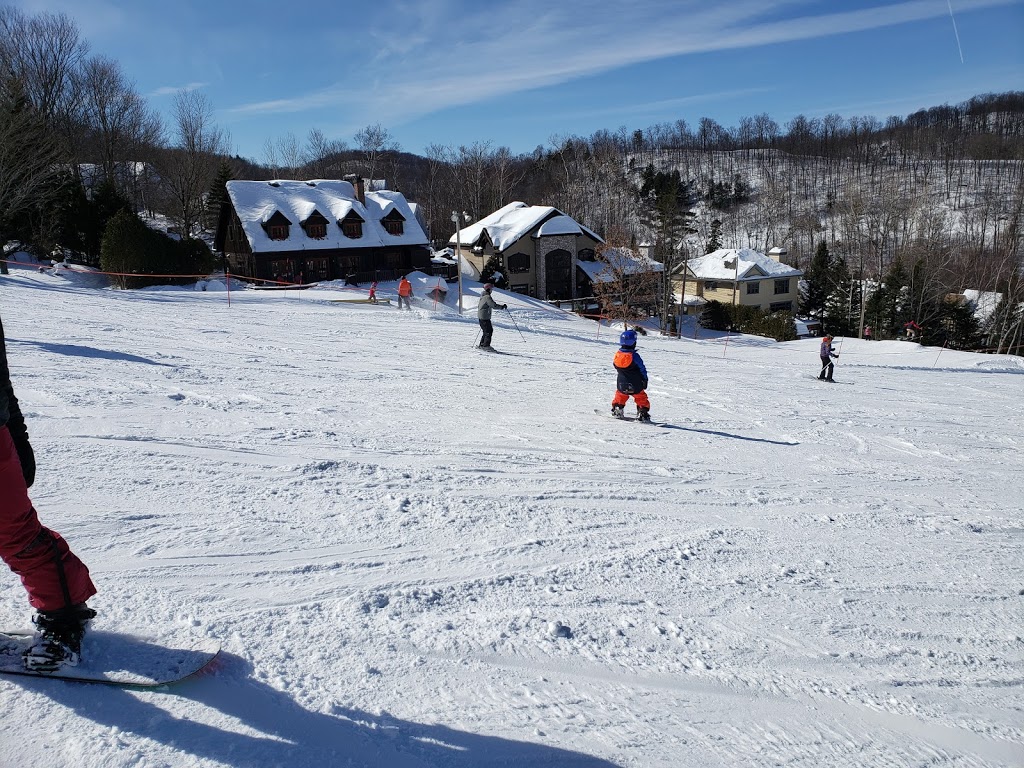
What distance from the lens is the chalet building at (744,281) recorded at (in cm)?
4994

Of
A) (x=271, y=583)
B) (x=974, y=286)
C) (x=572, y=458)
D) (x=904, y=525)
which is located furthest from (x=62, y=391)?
(x=974, y=286)

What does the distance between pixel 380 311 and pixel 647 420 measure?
14.3m

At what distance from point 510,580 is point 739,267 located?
50434mm

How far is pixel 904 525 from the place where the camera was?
5703mm

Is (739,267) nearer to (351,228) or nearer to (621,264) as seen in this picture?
(621,264)

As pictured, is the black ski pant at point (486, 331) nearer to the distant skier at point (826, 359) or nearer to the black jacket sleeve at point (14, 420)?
the distant skier at point (826, 359)

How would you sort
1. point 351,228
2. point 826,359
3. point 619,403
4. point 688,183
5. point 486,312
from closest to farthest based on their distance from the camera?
1. point 619,403
2. point 486,312
3. point 826,359
4. point 351,228
5. point 688,183

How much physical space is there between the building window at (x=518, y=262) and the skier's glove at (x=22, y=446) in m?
42.5

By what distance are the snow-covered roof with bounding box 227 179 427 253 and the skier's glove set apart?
118 feet

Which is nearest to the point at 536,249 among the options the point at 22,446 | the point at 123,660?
the point at 22,446

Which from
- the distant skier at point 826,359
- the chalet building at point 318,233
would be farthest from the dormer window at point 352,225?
the distant skier at point 826,359

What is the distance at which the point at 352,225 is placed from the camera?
38438 mm

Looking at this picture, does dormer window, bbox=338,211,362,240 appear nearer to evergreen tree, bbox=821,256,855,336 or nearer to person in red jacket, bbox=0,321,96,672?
evergreen tree, bbox=821,256,855,336

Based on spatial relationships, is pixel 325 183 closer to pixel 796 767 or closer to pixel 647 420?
pixel 647 420
